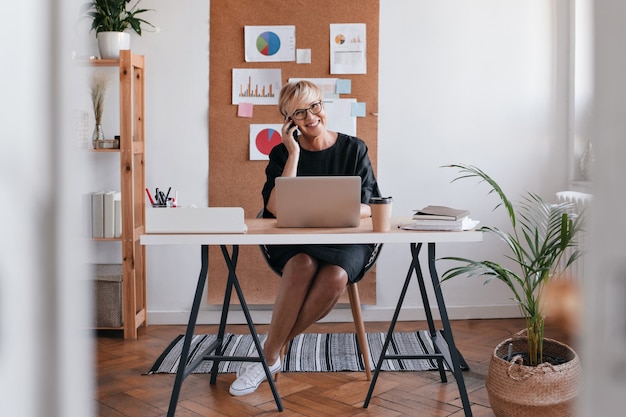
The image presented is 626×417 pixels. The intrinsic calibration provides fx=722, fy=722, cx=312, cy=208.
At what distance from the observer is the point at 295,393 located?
2980mm

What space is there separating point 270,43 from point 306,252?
1.72 m

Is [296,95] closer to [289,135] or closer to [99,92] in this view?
[289,135]

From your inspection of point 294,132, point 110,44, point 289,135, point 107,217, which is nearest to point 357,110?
point 294,132

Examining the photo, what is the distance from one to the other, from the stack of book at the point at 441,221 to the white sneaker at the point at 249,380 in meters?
0.90

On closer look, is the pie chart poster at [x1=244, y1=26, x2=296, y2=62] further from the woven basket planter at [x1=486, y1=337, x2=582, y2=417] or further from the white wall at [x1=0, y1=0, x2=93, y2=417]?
the white wall at [x1=0, y1=0, x2=93, y2=417]

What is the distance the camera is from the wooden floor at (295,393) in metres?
2.76

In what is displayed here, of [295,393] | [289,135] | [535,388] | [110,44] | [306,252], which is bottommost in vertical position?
[295,393]

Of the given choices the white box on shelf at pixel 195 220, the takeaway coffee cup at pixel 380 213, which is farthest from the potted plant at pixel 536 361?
the white box on shelf at pixel 195 220

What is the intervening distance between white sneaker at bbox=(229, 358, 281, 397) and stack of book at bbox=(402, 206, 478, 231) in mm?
899

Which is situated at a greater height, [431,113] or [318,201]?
[431,113]

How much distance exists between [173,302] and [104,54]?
147 centimetres

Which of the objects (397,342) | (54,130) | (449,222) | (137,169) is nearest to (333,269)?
(449,222)

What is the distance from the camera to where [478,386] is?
3.05m

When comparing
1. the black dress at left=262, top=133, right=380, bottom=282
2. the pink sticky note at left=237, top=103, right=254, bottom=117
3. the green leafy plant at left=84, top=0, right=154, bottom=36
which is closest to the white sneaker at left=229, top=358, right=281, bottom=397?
the black dress at left=262, top=133, right=380, bottom=282
